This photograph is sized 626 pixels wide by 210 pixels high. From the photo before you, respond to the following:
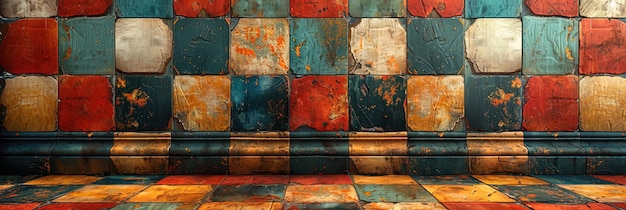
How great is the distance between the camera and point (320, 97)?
224 cm

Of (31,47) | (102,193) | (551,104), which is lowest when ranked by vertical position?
(102,193)

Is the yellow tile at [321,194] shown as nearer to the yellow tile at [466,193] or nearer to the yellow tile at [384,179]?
the yellow tile at [384,179]

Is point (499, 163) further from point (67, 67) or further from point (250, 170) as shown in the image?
point (67, 67)

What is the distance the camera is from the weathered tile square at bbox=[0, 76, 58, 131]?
7.30 ft

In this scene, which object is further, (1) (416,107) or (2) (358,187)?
(1) (416,107)

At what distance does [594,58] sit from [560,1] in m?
0.47

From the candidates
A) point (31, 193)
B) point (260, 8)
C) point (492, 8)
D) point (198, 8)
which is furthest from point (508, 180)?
point (31, 193)

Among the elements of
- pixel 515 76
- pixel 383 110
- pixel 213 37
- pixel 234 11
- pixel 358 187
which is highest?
pixel 234 11

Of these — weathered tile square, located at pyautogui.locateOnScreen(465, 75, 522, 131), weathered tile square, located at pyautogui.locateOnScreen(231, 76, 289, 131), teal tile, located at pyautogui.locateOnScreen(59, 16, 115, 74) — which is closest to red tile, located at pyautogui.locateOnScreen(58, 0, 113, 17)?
teal tile, located at pyautogui.locateOnScreen(59, 16, 115, 74)

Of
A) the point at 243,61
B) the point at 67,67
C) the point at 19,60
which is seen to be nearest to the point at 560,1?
the point at 243,61

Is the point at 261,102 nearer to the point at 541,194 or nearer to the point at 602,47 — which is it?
the point at 541,194

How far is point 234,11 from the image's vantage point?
224 cm

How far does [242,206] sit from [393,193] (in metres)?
0.82

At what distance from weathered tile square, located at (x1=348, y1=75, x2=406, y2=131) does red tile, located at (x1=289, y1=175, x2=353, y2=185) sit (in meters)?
0.36
